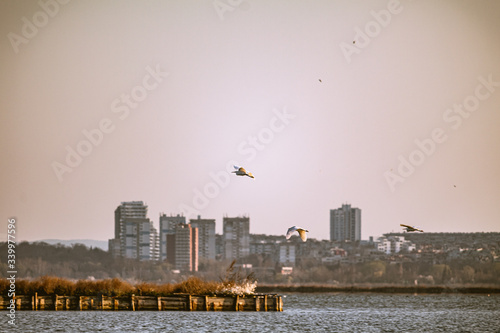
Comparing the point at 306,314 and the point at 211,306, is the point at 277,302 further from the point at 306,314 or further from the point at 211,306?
the point at 306,314

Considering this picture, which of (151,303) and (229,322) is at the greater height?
(151,303)

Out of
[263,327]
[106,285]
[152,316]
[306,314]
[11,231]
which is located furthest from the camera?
[306,314]

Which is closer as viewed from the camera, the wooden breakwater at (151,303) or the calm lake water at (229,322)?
the calm lake water at (229,322)

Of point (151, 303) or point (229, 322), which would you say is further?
point (151, 303)

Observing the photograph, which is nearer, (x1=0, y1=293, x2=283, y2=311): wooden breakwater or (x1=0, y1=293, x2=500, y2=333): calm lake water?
(x1=0, y1=293, x2=500, y2=333): calm lake water

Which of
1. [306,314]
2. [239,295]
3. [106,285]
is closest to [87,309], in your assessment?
[106,285]

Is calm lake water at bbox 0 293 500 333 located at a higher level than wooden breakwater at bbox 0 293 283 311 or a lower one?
lower

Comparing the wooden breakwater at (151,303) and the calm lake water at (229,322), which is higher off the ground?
the wooden breakwater at (151,303)

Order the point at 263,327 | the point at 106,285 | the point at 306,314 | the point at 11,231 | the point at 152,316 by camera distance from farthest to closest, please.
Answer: the point at 306,314, the point at 106,285, the point at 152,316, the point at 263,327, the point at 11,231
